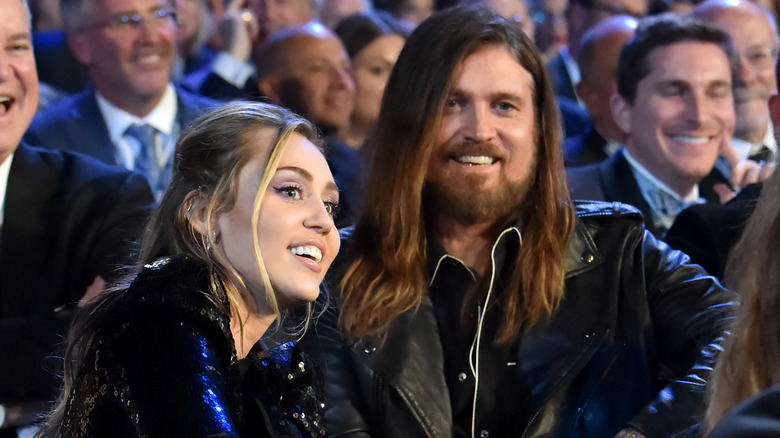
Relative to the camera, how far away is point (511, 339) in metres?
2.69

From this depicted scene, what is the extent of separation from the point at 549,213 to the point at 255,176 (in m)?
0.91

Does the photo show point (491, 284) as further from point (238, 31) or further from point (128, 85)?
point (238, 31)

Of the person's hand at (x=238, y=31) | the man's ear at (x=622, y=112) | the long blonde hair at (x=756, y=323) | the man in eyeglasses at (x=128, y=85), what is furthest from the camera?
the person's hand at (x=238, y=31)

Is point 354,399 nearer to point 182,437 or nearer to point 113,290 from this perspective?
point 113,290

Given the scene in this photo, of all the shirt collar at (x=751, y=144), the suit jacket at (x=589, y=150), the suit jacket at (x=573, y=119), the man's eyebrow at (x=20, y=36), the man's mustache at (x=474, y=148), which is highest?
the man's mustache at (x=474, y=148)

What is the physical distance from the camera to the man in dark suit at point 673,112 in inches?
159

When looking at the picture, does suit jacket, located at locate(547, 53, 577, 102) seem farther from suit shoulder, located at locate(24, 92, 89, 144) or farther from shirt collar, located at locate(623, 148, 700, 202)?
suit shoulder, located at locate(24, 92, 89, 144)

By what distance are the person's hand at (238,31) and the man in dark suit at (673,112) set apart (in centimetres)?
223

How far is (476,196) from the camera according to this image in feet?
9.16

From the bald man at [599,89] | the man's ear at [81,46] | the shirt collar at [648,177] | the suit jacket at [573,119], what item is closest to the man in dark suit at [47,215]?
the man's ear at [81,46]

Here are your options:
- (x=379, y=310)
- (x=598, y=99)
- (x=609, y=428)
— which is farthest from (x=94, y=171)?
(x=598, y=99)

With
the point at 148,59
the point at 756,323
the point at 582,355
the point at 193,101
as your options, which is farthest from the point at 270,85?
the point at 756,323

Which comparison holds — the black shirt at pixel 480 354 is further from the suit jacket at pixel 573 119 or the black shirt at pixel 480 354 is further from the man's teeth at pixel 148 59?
the suit jacket at pixel 573 119

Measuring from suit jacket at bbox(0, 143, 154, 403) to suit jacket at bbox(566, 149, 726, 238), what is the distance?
1.49 m
